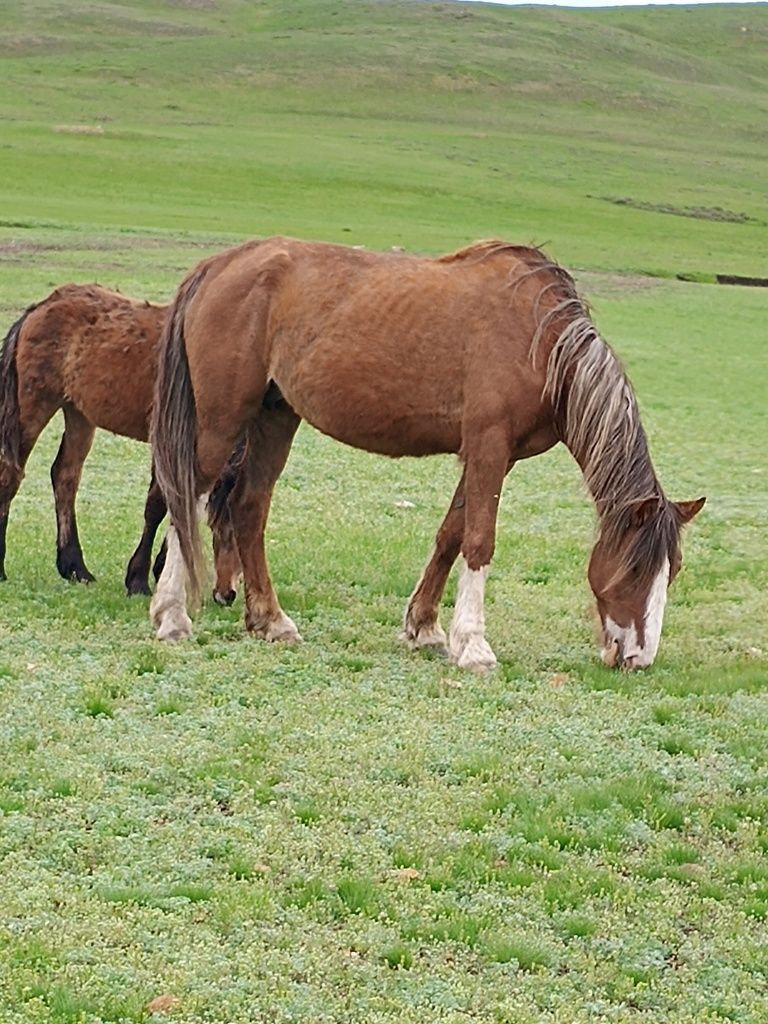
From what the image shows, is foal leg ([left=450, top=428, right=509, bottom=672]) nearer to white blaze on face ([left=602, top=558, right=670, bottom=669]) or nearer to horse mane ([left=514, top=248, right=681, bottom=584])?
horse mane ([left=514, top=248, right=681, bottom=584])

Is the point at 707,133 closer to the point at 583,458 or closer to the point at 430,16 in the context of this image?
the point at 430,16

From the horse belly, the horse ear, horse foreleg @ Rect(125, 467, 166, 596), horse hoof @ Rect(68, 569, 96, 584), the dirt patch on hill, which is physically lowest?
the dirt patch on hill

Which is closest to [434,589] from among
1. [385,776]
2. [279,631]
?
[279,631]

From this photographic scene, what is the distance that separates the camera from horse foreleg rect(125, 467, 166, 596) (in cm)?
945

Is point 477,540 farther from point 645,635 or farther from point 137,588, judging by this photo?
point 137,588

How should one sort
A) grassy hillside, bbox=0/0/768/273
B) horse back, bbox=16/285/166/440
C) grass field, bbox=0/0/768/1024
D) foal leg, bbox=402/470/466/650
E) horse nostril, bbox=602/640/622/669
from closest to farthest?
1. grass field, bbox=0/0/768/1024
2. horse nostril, bbox=602/640/622/669
3. foal leg, bbox=402/470/466/650
4. horse back, bbox=16/285/166/440
5. grassy hillside, bbox=0/0/768/273

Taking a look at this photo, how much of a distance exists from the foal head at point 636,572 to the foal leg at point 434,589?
92 cm

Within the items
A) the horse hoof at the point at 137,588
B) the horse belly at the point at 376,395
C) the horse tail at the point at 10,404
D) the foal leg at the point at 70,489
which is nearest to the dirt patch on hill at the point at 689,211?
the foal leg at the point at 70,489

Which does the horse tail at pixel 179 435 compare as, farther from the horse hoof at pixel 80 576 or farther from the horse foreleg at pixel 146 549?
the horse hoof at pixel 80 576

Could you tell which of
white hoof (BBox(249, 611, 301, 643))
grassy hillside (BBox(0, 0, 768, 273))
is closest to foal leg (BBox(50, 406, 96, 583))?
white hoof (BBox(249, 611, 301, 643))

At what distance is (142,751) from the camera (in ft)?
20.9

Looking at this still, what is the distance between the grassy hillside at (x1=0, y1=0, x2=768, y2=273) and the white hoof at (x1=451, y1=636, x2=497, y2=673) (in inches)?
1118

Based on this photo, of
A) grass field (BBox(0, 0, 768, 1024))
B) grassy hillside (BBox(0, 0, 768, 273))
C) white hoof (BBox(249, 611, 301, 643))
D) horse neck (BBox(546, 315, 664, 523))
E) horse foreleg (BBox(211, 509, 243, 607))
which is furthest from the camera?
grassy hillside (BBox(0, 0, 768, 273))

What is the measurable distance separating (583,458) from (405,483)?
266 inches
